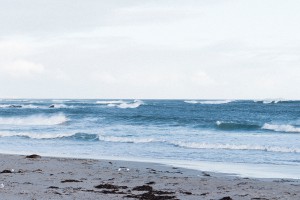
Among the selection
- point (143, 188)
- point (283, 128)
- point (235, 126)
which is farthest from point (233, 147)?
point (235, 126)

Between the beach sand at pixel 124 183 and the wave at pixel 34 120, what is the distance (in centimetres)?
3127

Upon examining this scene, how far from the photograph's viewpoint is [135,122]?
43.1 meters

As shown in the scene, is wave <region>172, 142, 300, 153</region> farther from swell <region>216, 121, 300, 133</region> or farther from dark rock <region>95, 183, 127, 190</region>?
swell <region>216, 121, 300, 133</region>

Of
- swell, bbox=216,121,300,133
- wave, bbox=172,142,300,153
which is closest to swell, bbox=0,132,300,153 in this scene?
wave, bbox=172,142,300,153

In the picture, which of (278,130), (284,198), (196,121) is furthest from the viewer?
(196,121)

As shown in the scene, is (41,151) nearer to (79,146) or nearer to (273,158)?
(79,146)

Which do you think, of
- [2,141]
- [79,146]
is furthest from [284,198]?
[2,141]

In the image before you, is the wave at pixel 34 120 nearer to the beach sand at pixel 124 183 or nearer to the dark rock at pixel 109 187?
the beach sand at pixel 124 183

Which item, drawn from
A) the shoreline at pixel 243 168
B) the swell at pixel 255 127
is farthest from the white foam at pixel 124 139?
the swell at pixel 255 127

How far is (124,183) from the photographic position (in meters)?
11.9

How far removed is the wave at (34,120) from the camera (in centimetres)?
4678

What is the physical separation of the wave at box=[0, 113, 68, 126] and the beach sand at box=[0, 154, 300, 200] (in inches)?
1231

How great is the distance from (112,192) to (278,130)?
2576cm

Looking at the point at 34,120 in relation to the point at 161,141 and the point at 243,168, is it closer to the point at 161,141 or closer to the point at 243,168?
the point at 161,141
